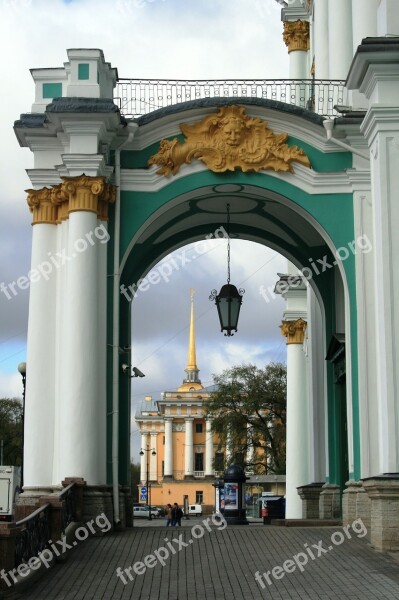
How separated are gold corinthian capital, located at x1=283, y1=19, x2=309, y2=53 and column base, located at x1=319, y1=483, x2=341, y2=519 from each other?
50.4ft

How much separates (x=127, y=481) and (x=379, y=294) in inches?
279

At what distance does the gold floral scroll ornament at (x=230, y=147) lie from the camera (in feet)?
62.6

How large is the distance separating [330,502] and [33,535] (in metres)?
10.1

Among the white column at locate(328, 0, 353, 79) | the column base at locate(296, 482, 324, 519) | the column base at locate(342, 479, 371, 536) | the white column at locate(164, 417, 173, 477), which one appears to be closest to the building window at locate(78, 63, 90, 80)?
the white column at locate(328, 0, 353, 79)

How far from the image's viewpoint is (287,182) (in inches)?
757

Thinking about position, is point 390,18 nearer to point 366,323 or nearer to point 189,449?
point 366,323

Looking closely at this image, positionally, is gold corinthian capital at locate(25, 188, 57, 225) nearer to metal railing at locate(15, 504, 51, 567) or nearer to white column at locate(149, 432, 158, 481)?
metal railing at locate(15, 504, 51, 567)

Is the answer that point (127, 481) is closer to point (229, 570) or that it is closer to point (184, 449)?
point (229, 570)

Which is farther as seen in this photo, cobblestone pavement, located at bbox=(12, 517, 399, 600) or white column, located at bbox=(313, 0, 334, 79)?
white column, located at bbox=(313, 0, 334, 79)

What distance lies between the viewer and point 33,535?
13000mm

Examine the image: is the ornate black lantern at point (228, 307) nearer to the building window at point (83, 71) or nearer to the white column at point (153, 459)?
the building window at point (83, 71)

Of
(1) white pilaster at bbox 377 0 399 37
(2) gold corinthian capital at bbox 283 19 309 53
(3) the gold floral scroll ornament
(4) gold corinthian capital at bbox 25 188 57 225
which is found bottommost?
(4) gold corinthian capital at bbox 25 188 57 225

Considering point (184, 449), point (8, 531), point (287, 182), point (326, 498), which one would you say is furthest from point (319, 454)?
point (184, 449)

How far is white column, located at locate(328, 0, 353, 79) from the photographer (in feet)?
75.6
